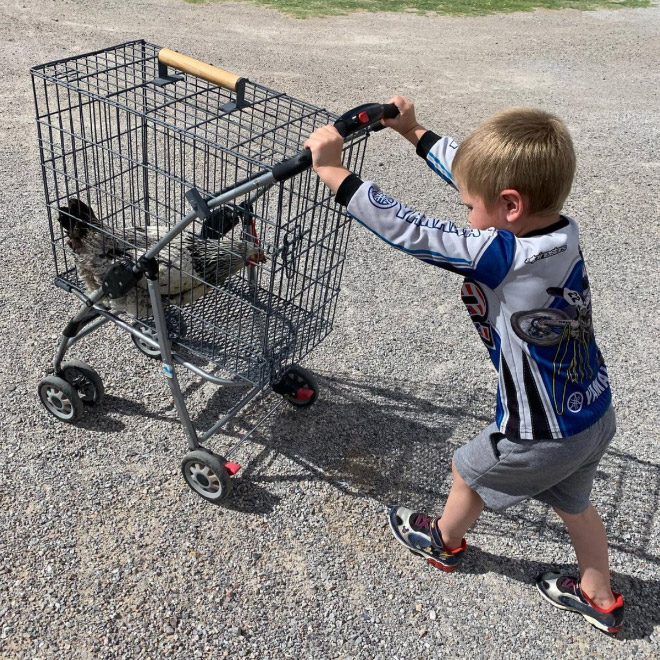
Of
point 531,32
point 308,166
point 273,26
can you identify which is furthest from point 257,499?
point 531,32

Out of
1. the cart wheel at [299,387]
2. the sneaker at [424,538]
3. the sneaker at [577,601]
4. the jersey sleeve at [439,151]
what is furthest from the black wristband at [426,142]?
the sneaker at [577,601]

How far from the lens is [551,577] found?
10.3 ft

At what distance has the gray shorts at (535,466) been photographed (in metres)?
2.59

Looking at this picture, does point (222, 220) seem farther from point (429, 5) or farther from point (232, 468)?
point (429, 5)

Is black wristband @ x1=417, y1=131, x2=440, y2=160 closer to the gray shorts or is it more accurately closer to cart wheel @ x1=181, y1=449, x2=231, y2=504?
the gray shorts

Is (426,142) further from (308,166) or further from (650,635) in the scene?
(650,635)

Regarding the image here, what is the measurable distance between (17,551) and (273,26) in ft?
28.3

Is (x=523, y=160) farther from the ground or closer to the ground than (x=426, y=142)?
farther from the ground

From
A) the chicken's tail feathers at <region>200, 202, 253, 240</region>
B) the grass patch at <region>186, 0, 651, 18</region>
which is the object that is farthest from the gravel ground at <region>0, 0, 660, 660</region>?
the grass patch at <region>186, 0, 651, 18</region>

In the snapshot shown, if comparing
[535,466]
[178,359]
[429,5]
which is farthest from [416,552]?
[429,5]

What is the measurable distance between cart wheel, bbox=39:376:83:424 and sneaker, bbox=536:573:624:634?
226 centimetres

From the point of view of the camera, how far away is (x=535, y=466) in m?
Answer: 2.60

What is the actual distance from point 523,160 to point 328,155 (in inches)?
24.1

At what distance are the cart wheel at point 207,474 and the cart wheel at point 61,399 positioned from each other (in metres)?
0.67
